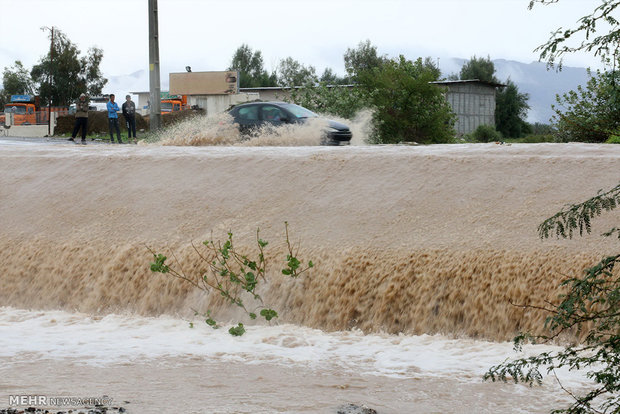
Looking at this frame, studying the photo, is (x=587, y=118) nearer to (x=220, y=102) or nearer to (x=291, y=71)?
(x=220, y=102)

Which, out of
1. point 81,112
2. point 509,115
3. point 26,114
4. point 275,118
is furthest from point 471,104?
point 275,118

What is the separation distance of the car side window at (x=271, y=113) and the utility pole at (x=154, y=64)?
494 centimetres

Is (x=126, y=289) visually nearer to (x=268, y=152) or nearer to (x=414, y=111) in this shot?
(x=268, y=152)

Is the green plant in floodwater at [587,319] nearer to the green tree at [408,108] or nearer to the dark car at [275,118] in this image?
the dark car at [275,118]

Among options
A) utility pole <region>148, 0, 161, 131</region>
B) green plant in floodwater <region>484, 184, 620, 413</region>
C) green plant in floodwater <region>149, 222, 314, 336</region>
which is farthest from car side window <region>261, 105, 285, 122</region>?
green plant in floodwater <region>484, 184, 620, 413</region>

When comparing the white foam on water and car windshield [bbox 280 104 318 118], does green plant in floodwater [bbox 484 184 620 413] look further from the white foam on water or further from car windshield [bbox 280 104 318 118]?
car windshield [bbox 280 104 318 118]

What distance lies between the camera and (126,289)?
978 cm

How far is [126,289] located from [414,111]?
18952 millimetres

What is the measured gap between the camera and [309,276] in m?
9.04

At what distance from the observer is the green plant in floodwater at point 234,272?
8.95 m

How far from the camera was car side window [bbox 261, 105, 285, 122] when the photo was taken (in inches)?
744

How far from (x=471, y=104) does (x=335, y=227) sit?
144ft

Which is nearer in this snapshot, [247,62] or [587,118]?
[587,118]

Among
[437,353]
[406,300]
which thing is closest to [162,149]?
[406,300]
